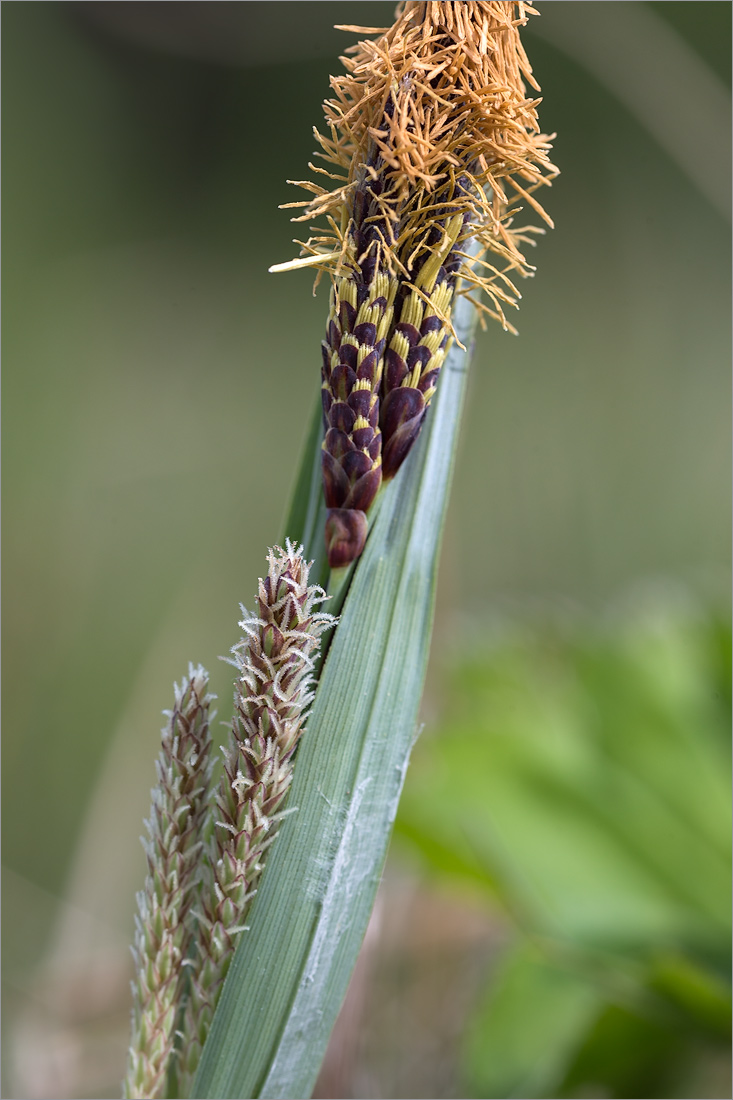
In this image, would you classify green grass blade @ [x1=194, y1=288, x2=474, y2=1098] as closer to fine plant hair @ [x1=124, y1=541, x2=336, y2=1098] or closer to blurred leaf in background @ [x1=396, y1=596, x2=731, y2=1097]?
fine plant hair @ [x1=124, y1=541, x2=336, y2=1098]

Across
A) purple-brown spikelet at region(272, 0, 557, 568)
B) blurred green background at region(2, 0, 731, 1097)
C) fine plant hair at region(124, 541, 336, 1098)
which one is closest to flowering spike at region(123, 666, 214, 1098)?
fine plant hair at region(124, 541, 336, 1098)

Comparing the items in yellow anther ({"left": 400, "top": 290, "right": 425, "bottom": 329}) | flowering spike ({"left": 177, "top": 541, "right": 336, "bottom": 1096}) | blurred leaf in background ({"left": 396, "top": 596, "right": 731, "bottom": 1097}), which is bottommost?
blurred leaf in background ({"left": 396, "top": 596, "right": 731, "bottom": 1097})

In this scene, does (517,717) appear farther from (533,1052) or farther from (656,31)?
(656,31)

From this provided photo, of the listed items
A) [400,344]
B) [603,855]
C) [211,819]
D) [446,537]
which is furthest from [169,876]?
[446,537]

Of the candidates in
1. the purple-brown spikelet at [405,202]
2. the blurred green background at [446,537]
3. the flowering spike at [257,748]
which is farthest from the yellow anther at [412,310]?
the blurred green background at [446,537]

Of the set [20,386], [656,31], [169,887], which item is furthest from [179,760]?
[20,386]

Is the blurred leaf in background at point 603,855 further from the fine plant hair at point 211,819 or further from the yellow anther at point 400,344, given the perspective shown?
the yellow anther at point 400,344
